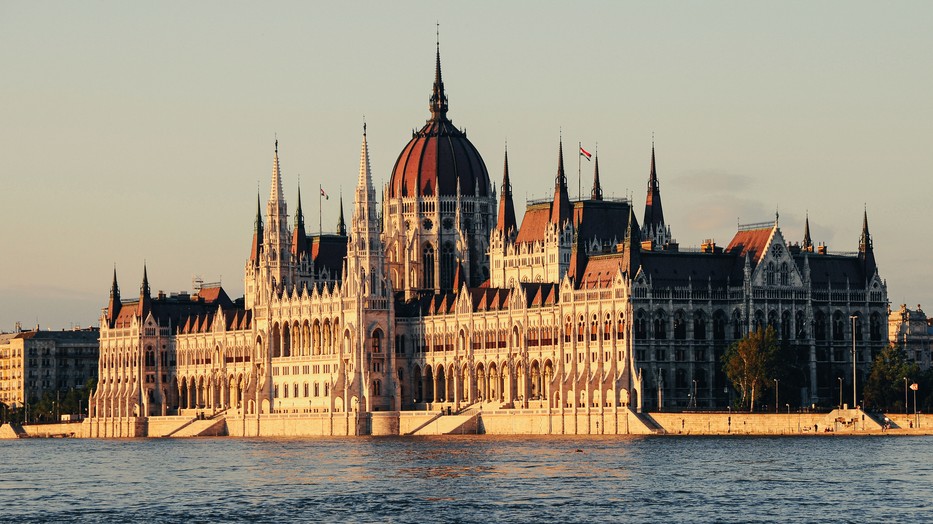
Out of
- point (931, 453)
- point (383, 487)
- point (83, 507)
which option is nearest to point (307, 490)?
point (383, 487)

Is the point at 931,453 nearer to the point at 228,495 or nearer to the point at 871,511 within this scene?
the point at 871,511

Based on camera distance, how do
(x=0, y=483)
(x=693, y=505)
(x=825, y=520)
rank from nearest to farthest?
1. (x=825, y=520)
2. (x=693, y=505)
3. (x=0, y=483)

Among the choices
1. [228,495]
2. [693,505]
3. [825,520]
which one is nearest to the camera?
[825,520]

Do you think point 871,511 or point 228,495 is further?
point 228,495

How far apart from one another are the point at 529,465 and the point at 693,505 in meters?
37.2

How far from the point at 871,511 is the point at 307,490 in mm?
39456

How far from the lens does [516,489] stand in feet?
533

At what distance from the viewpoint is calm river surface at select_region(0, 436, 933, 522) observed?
146250 mm

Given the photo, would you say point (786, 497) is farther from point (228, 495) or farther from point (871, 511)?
point (228, 495)

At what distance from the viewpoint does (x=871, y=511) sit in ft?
475

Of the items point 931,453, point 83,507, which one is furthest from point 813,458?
point 83,507

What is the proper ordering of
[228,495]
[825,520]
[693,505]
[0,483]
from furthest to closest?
[0,483], [228,495], [693,505], [825,520]

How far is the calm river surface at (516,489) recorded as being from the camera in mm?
146250

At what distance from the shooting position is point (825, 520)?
140625 millimetres
